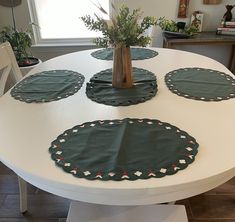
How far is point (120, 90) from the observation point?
1.21 metres

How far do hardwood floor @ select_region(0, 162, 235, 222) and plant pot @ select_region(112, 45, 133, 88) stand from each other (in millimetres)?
861

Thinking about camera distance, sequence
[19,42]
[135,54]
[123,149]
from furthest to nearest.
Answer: [19,42] < [135,54] < [123,149]

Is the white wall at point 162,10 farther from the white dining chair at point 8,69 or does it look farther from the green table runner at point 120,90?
the green table runner at point 120,90

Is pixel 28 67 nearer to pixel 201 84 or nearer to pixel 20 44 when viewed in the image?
pixel 20 44

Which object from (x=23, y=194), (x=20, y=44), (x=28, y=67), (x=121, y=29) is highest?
(x=121, y=29)

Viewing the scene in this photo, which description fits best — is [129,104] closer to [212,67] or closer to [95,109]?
[95,109]

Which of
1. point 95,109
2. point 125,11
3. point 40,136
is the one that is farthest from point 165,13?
point 40,136

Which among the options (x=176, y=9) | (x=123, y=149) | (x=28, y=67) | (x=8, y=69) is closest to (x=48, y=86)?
(x=8, y=69)

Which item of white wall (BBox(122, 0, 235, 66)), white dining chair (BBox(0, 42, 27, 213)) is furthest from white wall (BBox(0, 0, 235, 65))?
white dining chair (BBox(0, 42, 27, 213))

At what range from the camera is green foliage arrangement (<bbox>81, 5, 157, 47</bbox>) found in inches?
42.1

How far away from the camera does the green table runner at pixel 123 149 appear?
715mm

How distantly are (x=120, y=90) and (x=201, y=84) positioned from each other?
15.6 inches

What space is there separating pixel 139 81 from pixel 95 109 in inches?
13.6

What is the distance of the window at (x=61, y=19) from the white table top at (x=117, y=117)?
1893mm
